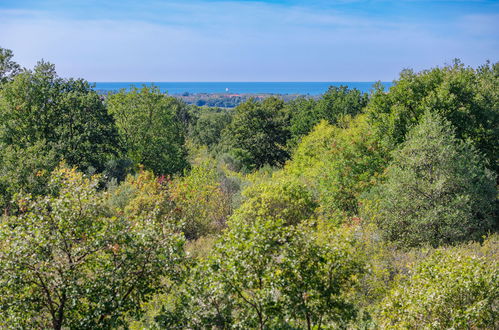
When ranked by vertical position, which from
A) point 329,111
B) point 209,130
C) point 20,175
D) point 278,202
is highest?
point 329,111

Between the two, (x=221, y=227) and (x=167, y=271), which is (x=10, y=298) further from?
(x=221, y=227)

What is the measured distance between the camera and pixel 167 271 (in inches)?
338

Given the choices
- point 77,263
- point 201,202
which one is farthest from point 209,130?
point 77,263

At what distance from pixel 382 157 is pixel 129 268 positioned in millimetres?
22948

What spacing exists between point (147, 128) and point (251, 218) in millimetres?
21885

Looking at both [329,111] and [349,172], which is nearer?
[349,172]

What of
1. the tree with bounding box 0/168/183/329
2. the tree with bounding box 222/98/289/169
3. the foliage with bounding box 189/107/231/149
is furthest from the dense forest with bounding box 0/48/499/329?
the foliage with bounding box 189/107/231/149

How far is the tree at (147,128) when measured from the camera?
37969mm

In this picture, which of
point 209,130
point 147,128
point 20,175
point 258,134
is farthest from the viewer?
point 209,130

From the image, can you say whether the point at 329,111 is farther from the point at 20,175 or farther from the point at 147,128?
the point at 20,175

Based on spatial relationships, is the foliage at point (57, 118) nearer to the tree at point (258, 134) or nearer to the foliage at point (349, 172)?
the foliage at point (349, 172)

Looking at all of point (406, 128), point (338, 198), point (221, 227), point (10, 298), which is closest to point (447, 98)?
point (406, 128)

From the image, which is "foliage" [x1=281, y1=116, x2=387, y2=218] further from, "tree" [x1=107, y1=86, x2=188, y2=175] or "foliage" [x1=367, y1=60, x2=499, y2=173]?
"tree" [x1=107, y1=86, x2=188, y2=175]

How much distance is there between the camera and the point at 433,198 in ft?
64.1
